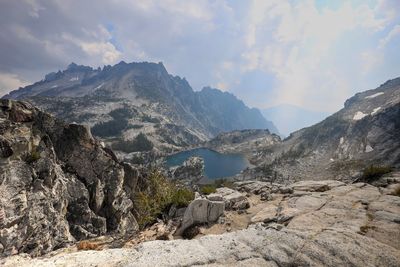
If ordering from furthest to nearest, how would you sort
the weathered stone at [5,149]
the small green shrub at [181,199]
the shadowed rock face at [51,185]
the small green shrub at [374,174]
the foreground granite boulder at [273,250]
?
the weathered stone at [5,149], the shadowed rock face at [51,185], the small green shrub at [374,174], the small green shrub at [181,199], the foreground granite boulder at [273,250]

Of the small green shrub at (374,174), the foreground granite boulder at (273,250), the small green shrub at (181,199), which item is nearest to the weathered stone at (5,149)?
the small green shrub at (181,199)

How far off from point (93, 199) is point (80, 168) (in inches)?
324

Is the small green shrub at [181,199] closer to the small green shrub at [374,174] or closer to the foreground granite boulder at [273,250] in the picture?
the foreground granite boulder at [273,250]

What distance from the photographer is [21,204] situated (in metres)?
38.6

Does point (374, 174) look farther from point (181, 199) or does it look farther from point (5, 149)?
point (5, 149)

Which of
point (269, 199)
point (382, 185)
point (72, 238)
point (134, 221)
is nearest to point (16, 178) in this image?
point (72, 238)

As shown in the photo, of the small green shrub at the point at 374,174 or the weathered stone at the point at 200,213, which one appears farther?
the small green shrub at the point at 374,174

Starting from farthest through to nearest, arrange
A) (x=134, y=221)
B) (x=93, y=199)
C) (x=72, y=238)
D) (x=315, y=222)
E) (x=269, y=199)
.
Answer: (x=134, y=221)
(x=93, y=199)
(x=72, y=238)
(x=269, y=199)
(x=315, y=222)

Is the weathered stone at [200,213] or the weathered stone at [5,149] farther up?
the weathered stone at [5,149]

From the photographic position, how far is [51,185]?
46.3 m

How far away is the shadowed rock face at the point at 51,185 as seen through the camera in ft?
124

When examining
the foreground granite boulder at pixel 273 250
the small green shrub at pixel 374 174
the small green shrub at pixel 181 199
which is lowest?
the foreground granite boulder at pixel 273 250

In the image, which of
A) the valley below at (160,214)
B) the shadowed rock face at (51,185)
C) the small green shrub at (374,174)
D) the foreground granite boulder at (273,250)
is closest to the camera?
the foreground granite boulder at (273,250)

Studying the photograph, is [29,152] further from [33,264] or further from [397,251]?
[397,251]
